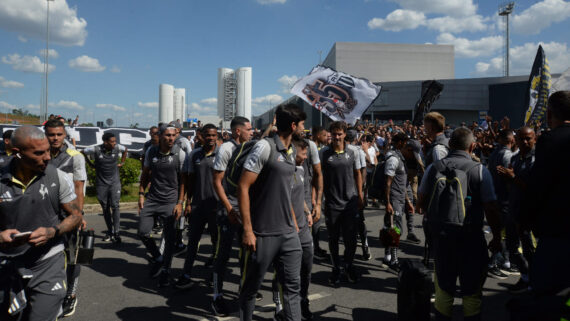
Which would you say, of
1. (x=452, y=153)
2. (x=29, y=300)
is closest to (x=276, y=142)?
(x=452, y=153)

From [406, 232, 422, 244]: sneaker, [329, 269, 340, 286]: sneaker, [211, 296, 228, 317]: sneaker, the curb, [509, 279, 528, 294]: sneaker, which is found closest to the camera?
[211, 296, 228, 317]: sneaker

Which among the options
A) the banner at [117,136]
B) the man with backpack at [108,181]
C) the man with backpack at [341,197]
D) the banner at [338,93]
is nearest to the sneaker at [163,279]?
the man with backpack at [341,197]

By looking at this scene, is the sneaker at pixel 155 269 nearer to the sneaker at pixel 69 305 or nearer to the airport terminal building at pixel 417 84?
the sneaker at pixel 69 305

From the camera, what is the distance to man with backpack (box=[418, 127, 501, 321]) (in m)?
3.36

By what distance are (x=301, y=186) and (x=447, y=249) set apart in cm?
157

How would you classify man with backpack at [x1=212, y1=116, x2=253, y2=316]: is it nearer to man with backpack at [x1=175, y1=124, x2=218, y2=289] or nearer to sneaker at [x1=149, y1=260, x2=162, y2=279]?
man with backpack at [x1=175, y1=124, x2=218, y2=289]

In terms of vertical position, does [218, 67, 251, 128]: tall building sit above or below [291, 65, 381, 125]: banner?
above

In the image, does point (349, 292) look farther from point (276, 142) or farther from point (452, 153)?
point (276, 142)

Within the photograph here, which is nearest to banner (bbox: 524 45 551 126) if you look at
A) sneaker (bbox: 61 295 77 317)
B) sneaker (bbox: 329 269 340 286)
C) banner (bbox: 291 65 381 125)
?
banner (bbox: 291 65 381 125)

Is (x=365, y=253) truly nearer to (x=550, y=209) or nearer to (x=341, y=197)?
(x=341, y=197)

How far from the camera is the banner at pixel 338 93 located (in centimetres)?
948

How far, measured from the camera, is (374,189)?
21.3 feet

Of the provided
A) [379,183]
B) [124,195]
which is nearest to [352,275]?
[379,183]

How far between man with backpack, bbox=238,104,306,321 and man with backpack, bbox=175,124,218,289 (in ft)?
6.95
